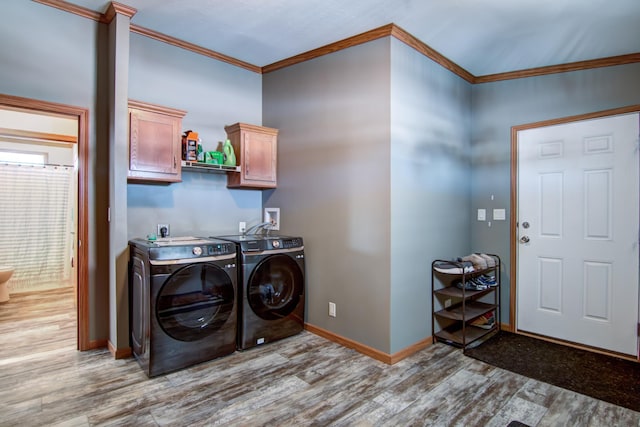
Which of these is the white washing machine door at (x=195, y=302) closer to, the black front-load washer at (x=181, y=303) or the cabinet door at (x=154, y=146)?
the black front-load washer at (x=181, y=303)

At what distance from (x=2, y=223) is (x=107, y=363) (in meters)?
3.53

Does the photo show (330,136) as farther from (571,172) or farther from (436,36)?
(571,172)

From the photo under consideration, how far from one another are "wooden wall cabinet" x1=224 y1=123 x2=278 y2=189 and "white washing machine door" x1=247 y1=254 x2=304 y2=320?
86cm

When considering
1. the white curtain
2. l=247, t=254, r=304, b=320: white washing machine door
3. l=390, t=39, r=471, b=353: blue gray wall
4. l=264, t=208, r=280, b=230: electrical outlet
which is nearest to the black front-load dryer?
l=247, t=254, r=304, b=320: white washing machine door

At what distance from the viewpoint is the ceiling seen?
2.40 metres

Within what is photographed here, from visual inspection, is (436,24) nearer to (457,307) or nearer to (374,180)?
(374,180)

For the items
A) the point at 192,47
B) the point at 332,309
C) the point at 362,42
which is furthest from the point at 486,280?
the point at 192,47

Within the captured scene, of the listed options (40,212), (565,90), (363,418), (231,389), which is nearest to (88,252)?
(231,389)

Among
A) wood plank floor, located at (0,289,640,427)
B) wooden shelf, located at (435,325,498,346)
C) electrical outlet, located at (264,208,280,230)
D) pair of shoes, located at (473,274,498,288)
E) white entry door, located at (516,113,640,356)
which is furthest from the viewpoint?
electrical outlet, located at (264,208,280,230)

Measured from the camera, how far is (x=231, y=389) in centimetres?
229

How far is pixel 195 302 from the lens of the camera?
2607mm

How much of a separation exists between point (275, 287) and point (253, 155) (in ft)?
4.31

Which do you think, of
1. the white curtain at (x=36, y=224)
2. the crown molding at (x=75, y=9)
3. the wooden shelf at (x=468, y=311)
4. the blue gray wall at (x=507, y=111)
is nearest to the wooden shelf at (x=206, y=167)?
the crown molding at (x=75, y=9)

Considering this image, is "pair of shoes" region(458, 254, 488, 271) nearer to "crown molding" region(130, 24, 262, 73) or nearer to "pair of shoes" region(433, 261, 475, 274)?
"pair of shoes" region(433, 261, 475, 274)
